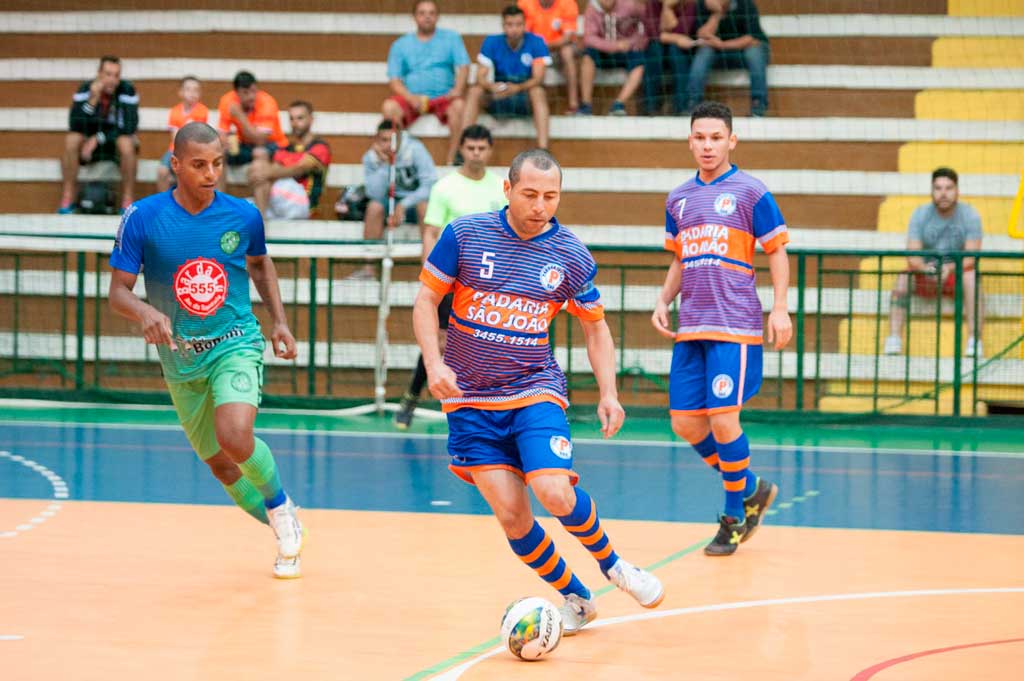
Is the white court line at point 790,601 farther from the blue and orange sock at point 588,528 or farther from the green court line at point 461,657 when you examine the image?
the blue and orange sock at point 588,528

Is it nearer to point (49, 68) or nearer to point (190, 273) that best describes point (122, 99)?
point (49, 68)

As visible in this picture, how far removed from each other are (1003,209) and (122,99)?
9998 millimetres

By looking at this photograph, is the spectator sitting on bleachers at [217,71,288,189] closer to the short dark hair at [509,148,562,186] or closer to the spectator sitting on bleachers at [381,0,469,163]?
the spectator sitting on bleachers at [381,0,469,163]

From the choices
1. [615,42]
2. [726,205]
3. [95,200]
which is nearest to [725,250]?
[726,205]

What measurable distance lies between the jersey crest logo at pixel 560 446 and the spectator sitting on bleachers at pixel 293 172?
35.9ft

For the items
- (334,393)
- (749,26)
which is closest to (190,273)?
(334,393)

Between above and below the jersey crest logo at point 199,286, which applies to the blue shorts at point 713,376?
below

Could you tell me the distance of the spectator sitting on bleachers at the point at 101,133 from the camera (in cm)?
1648

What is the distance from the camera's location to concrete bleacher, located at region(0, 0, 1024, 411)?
1463 cm

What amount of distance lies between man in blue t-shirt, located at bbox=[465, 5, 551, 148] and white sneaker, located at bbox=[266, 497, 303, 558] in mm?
9722

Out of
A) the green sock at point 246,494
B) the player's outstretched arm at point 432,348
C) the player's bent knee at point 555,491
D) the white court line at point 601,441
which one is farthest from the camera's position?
the white court line at point 601,441

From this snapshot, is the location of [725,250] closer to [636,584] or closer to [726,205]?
[726,205]

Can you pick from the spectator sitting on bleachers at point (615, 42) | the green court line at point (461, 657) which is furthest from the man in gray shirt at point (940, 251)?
the green court line at point (461, 657)

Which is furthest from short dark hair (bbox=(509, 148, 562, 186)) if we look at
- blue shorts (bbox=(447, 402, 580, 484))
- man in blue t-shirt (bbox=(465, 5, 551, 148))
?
man in blue t-shirt (bbox=(465, 5, 551, 148))
